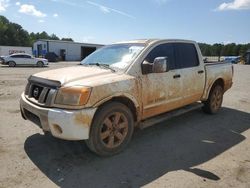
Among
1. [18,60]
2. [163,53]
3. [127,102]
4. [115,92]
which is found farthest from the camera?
[18,60]

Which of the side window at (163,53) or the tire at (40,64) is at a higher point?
the side window at (163,53)

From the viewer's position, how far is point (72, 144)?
4766 millimetres

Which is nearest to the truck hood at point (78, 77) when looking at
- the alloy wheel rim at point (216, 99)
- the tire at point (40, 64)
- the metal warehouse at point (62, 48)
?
the alloy wheel rim at point (216, 99)

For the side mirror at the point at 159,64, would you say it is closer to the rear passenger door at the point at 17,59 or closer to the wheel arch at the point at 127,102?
the wheel arch at the point at 127,102

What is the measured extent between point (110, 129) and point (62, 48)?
52.4 meters

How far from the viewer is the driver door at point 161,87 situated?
4836mm

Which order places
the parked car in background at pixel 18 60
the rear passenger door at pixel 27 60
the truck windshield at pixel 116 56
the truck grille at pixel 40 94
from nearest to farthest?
1. the truck grille at pixel 40 94
2. the truck windshield at pixel 116 56
3. the parked car in background at pixel 18 60
4. the rear passenger door at pixel 27 60

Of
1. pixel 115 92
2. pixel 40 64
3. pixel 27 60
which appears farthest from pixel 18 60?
pixel 115 92

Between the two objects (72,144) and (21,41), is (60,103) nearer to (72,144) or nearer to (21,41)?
(72,144)

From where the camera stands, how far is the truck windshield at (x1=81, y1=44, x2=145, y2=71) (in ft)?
15.8

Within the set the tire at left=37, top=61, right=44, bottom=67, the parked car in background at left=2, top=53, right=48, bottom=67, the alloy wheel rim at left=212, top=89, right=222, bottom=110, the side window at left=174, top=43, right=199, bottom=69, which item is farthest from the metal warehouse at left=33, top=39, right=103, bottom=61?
the side window at left=174, top=43, right=199, bottom=69

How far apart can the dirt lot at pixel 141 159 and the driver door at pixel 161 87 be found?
1.99ft

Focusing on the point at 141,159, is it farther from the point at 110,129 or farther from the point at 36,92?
the point at 36,92

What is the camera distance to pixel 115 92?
4.23 metres
